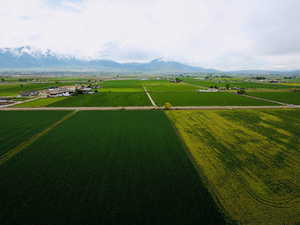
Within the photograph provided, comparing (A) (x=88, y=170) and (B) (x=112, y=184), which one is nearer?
(B) (x=112, y=184)

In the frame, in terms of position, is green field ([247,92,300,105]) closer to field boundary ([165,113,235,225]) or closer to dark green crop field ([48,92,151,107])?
dark green crop field ([48,92,151,107])

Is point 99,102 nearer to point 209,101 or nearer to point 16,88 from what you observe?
point 209,101

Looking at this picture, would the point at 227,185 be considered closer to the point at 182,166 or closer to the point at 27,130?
the point at 182,166

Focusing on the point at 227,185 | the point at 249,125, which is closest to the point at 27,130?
the point at 227,185

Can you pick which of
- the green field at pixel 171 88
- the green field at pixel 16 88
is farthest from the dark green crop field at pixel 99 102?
the green field at pixel 16 88

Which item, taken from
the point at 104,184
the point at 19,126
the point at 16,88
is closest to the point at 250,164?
the point at 104,184

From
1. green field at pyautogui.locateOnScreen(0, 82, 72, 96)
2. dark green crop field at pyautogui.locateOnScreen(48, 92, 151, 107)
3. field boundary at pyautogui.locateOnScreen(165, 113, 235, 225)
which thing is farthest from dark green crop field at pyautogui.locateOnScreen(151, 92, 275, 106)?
green field at pyautogui.locateOnScreen(0, 82, 72, 96)

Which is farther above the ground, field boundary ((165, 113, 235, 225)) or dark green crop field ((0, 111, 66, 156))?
field boundary ((165, 113, 235, 225))
